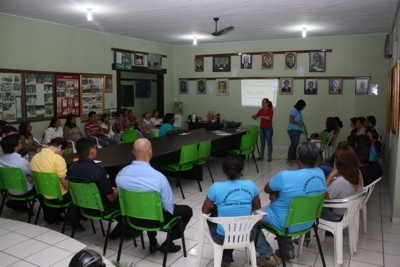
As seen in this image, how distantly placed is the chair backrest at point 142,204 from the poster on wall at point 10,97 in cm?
411

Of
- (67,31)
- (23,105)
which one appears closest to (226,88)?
(67,31)

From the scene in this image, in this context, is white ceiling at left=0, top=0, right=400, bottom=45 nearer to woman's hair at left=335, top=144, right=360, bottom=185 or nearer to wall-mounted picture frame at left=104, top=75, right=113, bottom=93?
wall-mounted picture frame at left=104, top=75, right=113, bottom=93

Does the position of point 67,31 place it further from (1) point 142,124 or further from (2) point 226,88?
(2) point 226,88

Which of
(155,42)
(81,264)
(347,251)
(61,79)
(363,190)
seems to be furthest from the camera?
(155,42)

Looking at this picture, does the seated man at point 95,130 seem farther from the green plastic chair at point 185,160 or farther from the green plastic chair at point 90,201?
the green plastic chair at point 90,201

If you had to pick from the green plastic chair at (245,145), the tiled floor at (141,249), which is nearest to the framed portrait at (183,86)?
the green plastic chair at (245,145)

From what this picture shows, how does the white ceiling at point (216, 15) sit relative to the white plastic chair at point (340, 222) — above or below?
above

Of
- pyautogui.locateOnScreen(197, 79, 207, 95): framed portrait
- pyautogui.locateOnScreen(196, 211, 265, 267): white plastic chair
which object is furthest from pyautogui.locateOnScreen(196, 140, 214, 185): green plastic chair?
pyautogui.locateOnScreen(197, 79, 207, 95): framed portrait

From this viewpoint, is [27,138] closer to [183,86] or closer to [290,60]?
[183,86]

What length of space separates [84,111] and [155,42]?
3.00 m

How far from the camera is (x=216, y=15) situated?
5.95 metres

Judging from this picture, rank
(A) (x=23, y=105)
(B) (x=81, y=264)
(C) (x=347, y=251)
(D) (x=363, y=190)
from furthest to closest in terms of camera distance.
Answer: (A) (x=23, y=105) → (C) (x=347, y=251) → (D) (x=363, y=190) → (B) (x=81, y=264)

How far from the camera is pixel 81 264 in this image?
1042 millimetres

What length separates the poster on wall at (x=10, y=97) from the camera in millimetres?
5922
